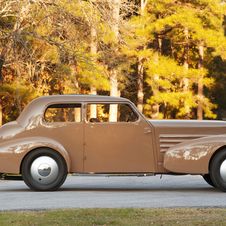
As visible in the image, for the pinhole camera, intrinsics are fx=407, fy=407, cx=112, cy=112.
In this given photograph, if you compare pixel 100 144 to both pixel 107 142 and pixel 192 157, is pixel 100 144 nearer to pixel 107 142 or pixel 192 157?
pixel 107 142

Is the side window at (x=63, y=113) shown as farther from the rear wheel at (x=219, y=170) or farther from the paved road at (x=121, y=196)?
the rear wheel at (x=219, y=170)

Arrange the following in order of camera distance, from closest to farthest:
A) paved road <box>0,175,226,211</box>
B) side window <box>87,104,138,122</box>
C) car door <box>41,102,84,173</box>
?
paved road <box>0,175,226,211</box> → car door <box>41,102,84,173</box> → side window <box>87,104,138,122</box>

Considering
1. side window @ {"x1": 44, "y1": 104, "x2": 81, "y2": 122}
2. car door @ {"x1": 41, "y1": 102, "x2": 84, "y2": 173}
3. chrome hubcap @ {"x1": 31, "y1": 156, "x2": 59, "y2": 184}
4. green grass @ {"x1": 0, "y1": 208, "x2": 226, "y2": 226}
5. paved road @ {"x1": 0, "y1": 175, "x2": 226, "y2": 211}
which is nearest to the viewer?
green grass @ {"x1": 0, "y1": 208, "x2": 226, "y2": 226}

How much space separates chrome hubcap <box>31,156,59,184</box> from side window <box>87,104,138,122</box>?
3.49ft

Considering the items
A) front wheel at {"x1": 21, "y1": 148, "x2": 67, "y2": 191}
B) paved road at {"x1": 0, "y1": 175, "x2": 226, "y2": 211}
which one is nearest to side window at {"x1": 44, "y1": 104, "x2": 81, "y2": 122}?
front wheel at {"x1": 21, "y1": 148, "x2": 67, "y2": 191}

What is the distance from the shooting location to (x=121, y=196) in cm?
716

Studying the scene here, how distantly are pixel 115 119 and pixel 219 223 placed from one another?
328 centimetres

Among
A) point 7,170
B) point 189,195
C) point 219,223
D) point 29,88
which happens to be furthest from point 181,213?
point 29,88

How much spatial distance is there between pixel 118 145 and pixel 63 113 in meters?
1.24

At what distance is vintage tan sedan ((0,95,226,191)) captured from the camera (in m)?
7.36

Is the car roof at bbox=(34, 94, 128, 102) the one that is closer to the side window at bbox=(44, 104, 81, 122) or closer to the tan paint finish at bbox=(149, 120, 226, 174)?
the side window at bbox=(44, 104, 81, 122)

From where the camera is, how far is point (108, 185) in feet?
30.1

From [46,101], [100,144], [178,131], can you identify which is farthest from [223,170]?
[46,101]

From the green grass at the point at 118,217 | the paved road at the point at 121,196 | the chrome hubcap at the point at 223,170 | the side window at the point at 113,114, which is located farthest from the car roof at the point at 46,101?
the green grass at the point at 118,217
